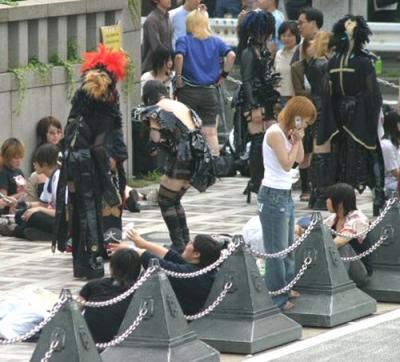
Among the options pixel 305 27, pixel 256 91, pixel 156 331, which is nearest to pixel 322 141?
pixel 256 91

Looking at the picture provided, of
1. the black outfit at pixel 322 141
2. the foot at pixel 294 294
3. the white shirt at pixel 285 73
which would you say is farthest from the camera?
the white shirt at pixel 285 73

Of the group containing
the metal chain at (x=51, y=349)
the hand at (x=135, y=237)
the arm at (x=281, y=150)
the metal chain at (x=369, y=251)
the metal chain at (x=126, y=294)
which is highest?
the arm at (x=281, y=150)

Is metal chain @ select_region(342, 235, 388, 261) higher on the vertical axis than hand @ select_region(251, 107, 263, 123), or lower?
lower

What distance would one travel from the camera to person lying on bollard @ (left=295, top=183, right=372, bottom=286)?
603 inches

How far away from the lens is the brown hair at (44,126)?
2041 centimetres

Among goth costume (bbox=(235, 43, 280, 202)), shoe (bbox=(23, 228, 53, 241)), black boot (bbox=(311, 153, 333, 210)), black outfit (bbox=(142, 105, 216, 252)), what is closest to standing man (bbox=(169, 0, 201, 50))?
goth costume (bbox=(235, 43, 280, 202))

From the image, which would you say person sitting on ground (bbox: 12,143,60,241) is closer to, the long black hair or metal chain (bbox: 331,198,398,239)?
the long black hair

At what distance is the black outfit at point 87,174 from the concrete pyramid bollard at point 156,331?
365 cm

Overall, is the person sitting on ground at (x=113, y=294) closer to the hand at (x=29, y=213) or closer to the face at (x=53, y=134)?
the hand at (x=29, y=213)

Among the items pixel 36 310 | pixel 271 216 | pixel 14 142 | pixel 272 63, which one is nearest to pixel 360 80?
pixel 272 63

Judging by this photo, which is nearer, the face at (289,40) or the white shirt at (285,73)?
the white shirt at (285,73)

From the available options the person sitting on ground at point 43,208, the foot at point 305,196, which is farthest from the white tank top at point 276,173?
the foot at point 305,196

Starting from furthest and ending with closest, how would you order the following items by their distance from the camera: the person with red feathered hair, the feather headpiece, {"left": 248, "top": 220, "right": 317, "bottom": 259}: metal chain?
1. the feather headpiece
2. the person with red feathered hair
3. {"left": 248, "top": 220, "right": 317, "bottom": 259}: metal chain

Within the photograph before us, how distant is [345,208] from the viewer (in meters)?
15.4
